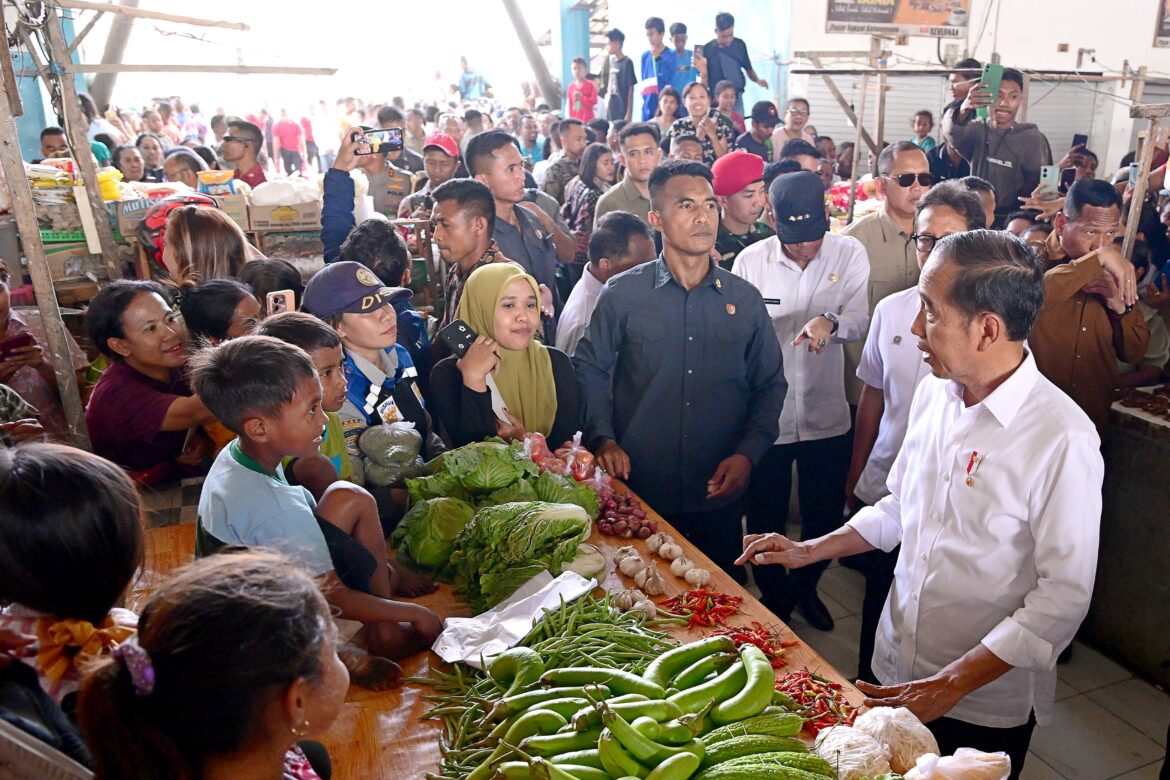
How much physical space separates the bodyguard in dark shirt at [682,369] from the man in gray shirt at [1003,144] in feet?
13.8

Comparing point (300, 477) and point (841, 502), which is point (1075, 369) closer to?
point (841, 502)

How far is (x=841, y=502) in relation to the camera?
4.25 m

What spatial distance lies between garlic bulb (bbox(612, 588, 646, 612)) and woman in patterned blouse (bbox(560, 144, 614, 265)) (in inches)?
192

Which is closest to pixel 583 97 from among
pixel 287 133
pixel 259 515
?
pixel 287 133

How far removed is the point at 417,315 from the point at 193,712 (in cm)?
298

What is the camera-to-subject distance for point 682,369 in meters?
3.27

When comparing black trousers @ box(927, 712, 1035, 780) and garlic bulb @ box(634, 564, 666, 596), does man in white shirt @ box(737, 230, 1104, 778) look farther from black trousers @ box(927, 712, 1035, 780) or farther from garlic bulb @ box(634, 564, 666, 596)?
garlic bulb @ box(634, 564, 666, 596)

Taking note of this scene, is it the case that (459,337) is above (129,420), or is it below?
above

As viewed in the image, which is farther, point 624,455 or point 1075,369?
point 1075,369

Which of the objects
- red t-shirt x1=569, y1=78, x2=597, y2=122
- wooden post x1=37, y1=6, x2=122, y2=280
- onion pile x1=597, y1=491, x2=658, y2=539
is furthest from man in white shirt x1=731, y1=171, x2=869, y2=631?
red t-shirt x1=569, y1=78, x2=597, y2=122

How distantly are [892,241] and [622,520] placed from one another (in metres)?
2.53

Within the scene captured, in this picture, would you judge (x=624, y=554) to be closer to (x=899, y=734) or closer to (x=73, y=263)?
(x=899, y=734)

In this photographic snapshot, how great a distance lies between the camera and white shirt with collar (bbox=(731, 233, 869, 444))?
4.00 metres

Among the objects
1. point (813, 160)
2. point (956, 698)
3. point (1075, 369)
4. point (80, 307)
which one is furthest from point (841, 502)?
point (80, 307)
